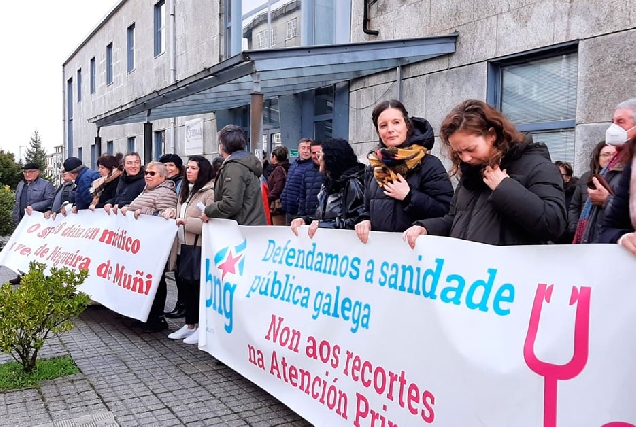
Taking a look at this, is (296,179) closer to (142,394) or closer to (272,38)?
(142,394)

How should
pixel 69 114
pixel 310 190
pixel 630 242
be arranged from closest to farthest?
pixel 630 242, pixel 310 190, pixel 69 114

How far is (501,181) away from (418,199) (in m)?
0.84

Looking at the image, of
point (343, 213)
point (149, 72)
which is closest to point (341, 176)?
point (343, 213)

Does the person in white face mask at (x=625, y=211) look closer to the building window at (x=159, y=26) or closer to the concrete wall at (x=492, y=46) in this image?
the concrete wall at (x=492, y=46)

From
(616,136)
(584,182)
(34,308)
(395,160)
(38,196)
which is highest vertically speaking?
(616,136)

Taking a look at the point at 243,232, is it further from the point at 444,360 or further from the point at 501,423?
the point at 501,423

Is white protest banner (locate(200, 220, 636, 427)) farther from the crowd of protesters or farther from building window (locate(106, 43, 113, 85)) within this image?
building window (locate(106, 43, 113, 85))

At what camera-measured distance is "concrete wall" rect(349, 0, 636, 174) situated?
5309 mm

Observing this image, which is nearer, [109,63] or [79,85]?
[109,63]

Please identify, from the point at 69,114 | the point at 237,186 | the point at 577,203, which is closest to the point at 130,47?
the point at 69,114

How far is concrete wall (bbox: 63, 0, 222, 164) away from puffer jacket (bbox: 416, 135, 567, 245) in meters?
11.5

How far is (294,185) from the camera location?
7.41 metres

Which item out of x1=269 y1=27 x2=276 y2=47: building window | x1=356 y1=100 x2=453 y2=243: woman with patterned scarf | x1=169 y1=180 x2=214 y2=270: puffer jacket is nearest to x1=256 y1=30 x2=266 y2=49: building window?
x1=269 y1=27 x2=276 y2=47: building window

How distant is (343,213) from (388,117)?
835mm
